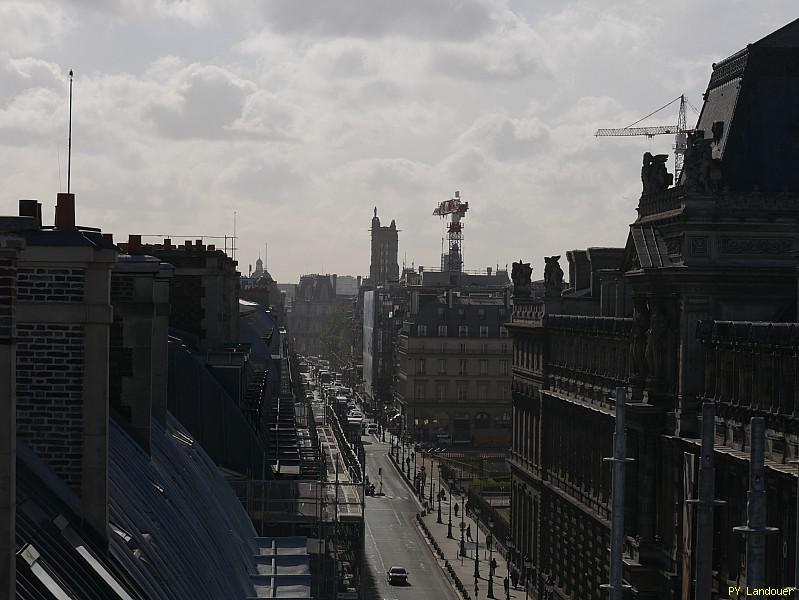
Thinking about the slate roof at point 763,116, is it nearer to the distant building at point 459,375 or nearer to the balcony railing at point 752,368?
the balcony railing at point 752,368

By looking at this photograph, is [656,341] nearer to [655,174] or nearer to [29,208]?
[655,174]

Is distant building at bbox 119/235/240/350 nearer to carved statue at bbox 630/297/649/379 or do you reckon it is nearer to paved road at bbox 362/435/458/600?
carved statue at bbox 630/297/649/379

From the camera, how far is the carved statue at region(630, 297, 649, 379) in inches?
2307

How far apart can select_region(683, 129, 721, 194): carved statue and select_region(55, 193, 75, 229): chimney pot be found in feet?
139

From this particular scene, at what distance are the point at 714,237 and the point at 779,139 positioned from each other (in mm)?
6702

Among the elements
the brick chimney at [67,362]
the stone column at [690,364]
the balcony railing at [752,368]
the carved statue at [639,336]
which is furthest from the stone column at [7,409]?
the carved statue at [639,336]

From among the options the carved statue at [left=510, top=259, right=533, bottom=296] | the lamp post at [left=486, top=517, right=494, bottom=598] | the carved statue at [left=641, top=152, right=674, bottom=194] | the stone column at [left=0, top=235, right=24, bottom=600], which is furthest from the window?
the stone column at [left=0, top=235, right=24, bottom=600]

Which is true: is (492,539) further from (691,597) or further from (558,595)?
(691,597)

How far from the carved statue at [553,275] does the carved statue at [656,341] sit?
29.5 m

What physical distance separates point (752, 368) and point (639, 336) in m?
11.1

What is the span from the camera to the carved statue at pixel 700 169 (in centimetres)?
5575

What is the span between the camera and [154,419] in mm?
24641

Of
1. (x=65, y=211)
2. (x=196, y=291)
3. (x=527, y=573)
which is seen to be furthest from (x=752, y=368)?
(x=527, y=573)

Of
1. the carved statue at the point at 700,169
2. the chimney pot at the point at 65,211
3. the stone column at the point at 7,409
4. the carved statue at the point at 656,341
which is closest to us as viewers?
the stone column at the point at 7,409
